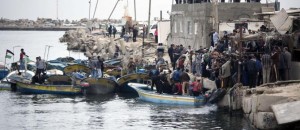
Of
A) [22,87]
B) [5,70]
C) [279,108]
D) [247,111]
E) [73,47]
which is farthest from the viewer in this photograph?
[73,47]

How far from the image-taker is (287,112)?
21578mm

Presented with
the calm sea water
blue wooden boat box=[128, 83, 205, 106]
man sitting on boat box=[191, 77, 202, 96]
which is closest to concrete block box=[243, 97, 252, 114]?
the calm sea water

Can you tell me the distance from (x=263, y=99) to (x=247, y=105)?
7.32 ft

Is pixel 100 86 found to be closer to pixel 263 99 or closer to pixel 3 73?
pixel 3 73

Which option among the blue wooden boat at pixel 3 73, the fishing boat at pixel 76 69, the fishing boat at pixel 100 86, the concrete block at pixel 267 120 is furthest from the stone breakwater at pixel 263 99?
the blue wooden boat at pixel 3 73

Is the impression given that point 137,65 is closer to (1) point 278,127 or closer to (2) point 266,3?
(2) point 266,3

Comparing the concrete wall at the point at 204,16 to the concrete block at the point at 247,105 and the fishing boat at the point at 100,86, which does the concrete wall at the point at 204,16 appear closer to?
the fishing boat at the point at 100,86

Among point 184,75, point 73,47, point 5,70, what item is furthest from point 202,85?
point 73,47

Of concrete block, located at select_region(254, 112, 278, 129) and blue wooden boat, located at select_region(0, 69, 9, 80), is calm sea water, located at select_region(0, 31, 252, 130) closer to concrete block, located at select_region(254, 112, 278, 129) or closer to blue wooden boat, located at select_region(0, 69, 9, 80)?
concrete block, located at select_region(254, 112, 278, 129)

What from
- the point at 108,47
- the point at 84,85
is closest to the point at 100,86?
the point at 84,85

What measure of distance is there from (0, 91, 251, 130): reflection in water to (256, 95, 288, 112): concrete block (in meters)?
1.66

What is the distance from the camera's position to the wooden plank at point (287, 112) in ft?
69.0

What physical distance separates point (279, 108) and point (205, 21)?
697 inches

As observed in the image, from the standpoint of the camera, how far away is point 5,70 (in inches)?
1784
